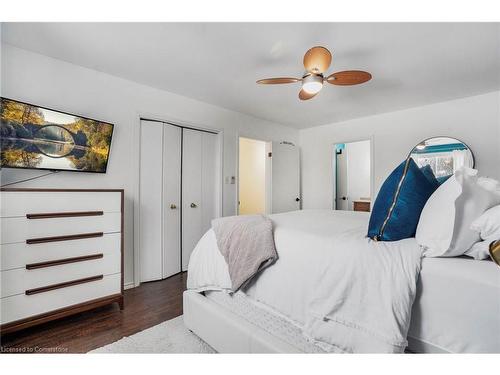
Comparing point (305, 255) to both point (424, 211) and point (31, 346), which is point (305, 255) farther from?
point (31, 346)

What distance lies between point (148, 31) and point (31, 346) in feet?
7.77

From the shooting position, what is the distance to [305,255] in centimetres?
131

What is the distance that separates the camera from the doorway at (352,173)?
544 centimetres

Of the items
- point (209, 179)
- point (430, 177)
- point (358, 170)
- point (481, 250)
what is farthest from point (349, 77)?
point (358, 170)

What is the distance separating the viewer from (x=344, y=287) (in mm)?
1080

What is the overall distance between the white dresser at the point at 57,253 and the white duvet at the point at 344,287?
1384mm

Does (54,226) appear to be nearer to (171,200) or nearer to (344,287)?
(171,200)

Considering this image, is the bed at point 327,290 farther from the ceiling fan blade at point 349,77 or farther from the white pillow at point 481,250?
the ceiling fan blade at point 349,77

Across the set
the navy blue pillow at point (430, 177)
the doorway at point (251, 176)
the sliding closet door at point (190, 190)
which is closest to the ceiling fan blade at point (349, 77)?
the navy blue pillow at point (430, 177)

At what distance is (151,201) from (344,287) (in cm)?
244

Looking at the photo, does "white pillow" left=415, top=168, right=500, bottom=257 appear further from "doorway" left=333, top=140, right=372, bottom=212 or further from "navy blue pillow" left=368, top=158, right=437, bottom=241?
"doorway" left=333, top=140, right=372, bottom=212

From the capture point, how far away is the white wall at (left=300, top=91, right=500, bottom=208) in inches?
122

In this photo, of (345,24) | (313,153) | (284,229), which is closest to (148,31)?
(345,24)

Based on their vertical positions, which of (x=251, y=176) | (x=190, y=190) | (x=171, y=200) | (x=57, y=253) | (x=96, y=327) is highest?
(x=251, y=176)
